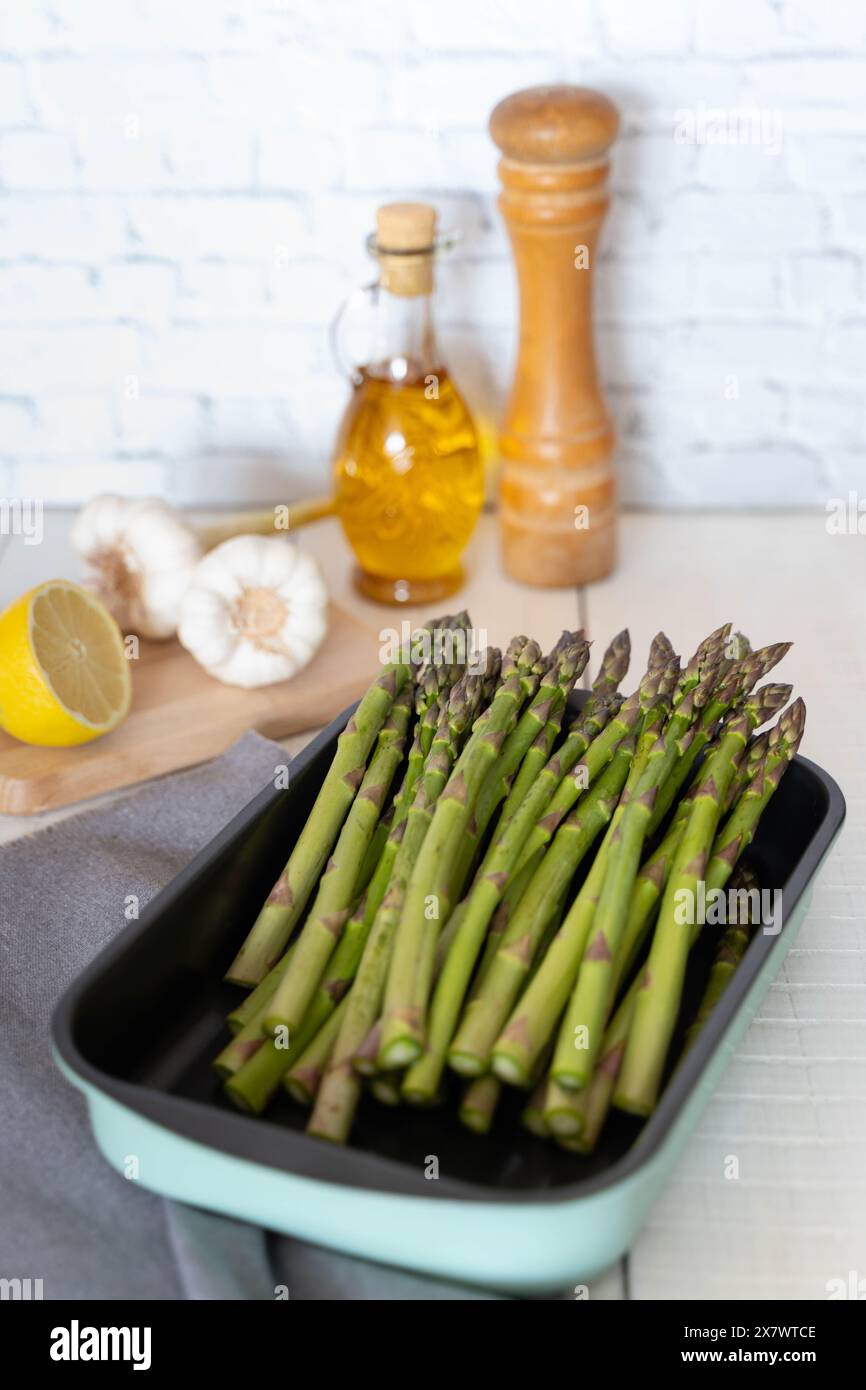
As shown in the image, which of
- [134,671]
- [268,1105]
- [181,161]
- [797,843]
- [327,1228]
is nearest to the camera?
[327,1228]

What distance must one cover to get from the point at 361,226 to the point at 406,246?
22cm

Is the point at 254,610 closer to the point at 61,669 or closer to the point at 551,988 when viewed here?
the point at 61,669

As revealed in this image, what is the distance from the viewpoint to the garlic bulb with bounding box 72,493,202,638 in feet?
4.49

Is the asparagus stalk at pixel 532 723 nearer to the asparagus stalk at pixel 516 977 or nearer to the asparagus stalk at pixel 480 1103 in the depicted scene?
the asparagus stalk at pixel 516 977

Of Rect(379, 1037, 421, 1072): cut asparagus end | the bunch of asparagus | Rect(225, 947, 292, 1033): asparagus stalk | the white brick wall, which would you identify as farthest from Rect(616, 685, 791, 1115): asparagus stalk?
the white brick wall

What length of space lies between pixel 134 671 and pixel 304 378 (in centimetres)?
46

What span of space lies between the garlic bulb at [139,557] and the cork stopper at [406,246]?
1.03ft

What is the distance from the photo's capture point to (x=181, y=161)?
152 cm

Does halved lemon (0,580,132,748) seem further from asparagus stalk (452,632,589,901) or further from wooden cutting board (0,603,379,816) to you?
asparagus stalk (452,632,589,901)

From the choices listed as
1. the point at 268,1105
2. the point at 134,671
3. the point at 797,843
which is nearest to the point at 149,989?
the point at 268,1105

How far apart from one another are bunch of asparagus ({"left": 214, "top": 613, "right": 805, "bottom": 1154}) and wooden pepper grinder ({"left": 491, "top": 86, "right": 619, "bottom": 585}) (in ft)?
1.32

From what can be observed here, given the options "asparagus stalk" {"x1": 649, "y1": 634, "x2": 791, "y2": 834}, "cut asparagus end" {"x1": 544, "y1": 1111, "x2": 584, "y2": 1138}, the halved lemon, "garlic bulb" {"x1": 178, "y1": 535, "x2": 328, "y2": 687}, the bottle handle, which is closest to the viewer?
"cut asparagus end" {"x1": 544, "y1": 1111, "x2": 584, "y2": 1138}

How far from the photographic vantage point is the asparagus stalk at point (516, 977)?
0.78 metres
